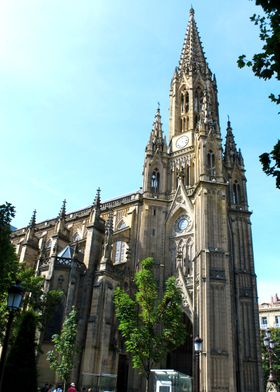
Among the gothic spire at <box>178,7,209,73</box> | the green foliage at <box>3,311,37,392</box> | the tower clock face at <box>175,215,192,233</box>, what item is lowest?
the green foliage at <box>3,311,37,392</box>

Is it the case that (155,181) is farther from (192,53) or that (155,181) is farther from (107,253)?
(192,53)

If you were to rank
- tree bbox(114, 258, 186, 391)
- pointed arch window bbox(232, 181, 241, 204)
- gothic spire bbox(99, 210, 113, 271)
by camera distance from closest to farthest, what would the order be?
tree bbox(114, 258, 186, 391) → gothic spire bbox(99, 210, 113, 271) → pointed arch window bbox(232, 181, 241, 204)

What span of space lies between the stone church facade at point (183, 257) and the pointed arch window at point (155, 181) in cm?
12

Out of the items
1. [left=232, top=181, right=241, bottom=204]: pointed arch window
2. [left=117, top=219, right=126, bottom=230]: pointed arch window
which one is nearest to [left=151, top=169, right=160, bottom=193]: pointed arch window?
[left=117, top=219, right=126, bottom=230]: pointed arch window

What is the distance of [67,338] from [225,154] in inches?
1056

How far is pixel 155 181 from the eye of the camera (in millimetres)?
43125

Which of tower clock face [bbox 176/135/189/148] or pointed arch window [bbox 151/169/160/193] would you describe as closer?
pointed arch window [bbox 151/169/160/193]

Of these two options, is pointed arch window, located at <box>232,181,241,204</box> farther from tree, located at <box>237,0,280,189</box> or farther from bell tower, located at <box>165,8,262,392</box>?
tree, located at <box>237,0,280,189</box>

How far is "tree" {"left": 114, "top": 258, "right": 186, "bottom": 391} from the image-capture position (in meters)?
25.9

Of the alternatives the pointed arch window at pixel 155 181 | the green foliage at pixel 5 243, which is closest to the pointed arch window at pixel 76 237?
the pointed arch window at pixel 155 181

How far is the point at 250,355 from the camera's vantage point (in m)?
32.8

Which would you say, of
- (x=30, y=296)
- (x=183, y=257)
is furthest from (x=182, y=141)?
(x=30, y=296)

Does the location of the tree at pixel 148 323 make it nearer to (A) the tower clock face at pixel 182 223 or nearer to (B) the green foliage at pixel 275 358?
(A) the tower clock face at pixel 182 223

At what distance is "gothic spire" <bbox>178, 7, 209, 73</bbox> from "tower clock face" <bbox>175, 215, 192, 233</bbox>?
874 inches
